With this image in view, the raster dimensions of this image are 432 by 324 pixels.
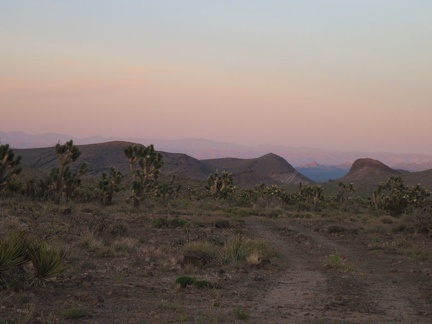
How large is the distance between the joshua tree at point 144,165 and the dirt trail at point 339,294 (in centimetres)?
2744

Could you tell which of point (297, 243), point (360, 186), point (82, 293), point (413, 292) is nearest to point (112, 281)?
point (82, 293)

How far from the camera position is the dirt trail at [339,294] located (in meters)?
8.44

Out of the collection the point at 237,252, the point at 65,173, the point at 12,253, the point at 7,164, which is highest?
the point at 7,164

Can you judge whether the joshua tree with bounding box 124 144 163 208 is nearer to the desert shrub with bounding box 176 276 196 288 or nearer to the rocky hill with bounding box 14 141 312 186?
the desert shrub with bounding box 176 276 196 288

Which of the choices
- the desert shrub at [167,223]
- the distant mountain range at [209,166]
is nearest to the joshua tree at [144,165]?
the desert shrub at [167,223]

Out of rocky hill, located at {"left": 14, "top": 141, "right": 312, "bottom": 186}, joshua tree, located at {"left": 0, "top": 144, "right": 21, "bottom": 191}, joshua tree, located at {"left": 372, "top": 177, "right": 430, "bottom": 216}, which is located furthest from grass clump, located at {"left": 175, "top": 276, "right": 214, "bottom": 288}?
rocky hill, located at {"left": 14, "top": 141, "right": 312, "bottom": 186}

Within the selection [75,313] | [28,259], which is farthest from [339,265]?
[75,313]

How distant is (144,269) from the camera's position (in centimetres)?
1262

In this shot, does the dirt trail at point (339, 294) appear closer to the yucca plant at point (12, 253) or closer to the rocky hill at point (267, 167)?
the yucca plant at point (12, 253)

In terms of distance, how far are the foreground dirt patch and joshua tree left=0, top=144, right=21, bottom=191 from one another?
19918mm

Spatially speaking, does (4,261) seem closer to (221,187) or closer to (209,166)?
(221,187)

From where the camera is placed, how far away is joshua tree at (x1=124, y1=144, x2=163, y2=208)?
141 feet

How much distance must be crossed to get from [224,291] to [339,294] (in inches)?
89.5

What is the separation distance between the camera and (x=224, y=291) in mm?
10234
